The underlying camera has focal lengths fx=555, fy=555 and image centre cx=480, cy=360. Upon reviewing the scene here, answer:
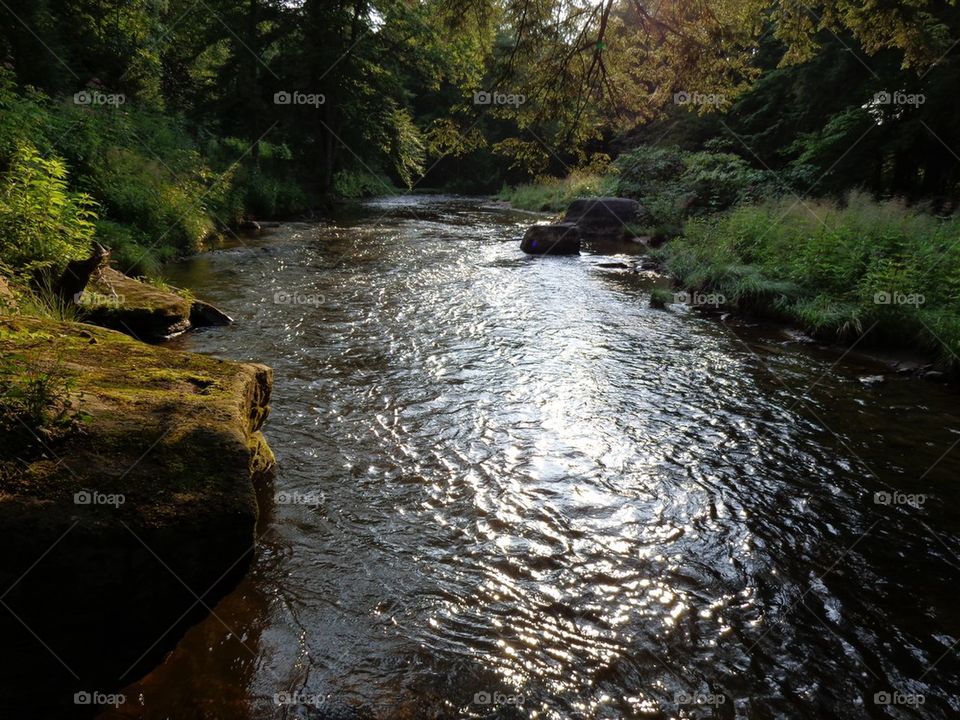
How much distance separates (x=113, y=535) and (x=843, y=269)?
35.0ft

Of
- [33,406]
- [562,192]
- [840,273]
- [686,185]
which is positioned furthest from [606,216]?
[33,406]

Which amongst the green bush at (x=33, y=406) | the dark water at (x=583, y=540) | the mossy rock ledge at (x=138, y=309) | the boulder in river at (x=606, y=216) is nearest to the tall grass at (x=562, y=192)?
the boulder in river at (x=606, y=216)

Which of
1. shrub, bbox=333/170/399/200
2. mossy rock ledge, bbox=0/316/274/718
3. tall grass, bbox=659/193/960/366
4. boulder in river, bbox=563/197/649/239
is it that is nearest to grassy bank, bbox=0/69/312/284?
mossy rock ledge, bbox=0/316/274/718

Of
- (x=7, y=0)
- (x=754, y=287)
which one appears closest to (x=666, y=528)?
(x=754, y=287)

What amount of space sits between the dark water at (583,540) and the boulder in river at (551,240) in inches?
319

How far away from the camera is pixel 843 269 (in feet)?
30.9

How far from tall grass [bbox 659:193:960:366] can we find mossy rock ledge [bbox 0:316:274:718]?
8.51 metres

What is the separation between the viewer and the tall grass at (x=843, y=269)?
8039mm

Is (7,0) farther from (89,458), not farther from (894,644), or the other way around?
(894,644)

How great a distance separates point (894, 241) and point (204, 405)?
36.6ft

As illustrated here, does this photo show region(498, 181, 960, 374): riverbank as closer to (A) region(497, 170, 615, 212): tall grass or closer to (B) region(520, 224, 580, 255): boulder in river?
(B) region(520, 224, 580, 255): boulder in river

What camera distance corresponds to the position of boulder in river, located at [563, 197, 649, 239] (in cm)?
1989

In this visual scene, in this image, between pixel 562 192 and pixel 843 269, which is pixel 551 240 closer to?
pixel 843 269

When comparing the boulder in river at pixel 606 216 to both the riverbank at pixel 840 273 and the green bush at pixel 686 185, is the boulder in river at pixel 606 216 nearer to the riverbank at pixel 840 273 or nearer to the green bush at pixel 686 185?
the green bush at pixel 686 185
